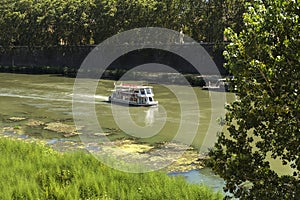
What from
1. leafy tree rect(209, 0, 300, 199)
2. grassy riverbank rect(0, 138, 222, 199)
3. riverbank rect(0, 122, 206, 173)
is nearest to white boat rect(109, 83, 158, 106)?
riverbank rect(0, 122, 206, 173)

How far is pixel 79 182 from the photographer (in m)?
12.4

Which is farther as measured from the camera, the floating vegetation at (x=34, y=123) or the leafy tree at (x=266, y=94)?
the floating vegetation at (x=34, y=123)

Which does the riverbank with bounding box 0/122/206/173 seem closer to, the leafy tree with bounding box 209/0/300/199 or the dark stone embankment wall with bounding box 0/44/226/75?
the leafy tree with bounding box 209/0/300/199

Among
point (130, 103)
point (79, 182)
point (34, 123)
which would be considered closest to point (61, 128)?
point (34, 123)

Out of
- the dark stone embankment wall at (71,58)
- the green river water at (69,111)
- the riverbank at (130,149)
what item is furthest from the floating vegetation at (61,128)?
the dark stone embankment wall at (71,58)

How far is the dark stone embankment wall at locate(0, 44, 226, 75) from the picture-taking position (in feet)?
192

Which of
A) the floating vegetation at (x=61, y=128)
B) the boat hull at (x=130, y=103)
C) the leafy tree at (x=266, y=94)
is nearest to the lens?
the leafy tree at (x=266, y=94)

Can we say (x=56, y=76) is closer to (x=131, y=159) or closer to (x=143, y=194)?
(x=131, y=159)

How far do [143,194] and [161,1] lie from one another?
48.7m

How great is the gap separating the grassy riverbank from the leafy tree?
12.9ft

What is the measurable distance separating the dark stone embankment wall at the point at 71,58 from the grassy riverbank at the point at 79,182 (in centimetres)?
4021

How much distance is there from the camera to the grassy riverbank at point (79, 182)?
11.5 m

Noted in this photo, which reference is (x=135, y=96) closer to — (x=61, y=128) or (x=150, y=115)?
(x=150, y=115)

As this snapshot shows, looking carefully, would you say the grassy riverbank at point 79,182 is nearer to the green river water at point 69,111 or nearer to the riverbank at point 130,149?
the green river water at point 69,111
